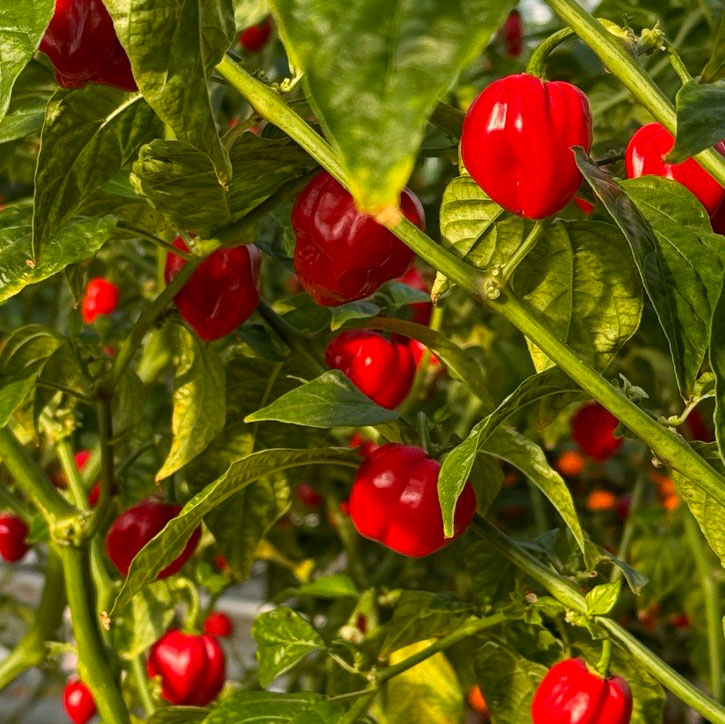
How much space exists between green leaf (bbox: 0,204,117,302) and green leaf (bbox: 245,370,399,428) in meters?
0.11

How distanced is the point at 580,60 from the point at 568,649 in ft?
2.08

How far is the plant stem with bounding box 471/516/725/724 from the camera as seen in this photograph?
53 centimetres

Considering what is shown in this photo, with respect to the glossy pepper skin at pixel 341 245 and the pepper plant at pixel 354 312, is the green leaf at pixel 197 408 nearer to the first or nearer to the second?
the pepper plant at pixel 354 312

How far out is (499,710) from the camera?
711 mm

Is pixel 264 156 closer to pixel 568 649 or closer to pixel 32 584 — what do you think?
pixel 568 649

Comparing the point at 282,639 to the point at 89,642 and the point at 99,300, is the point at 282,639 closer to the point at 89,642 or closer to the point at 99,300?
the point at 89,642

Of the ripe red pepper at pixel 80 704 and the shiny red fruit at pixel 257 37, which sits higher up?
the shiny red fruit at pixel 257 37

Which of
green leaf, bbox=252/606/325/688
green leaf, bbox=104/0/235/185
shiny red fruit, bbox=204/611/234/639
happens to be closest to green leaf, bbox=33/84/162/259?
green leaf, bbox=104/0/235/185

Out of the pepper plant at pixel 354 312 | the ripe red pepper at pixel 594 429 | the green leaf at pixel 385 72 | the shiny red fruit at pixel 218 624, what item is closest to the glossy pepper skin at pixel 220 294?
the pepper plant at pixel 354 312

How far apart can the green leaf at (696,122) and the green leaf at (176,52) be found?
146 mm

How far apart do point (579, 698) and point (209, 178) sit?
32 centimetres

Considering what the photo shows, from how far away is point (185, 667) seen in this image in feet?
3.05

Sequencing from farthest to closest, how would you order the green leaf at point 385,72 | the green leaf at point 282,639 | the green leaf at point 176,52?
the green leaf at point 282,639 < the green leaf at point 176,52 < the green leaf at point 385,72

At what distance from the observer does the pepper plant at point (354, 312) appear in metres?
0.36
